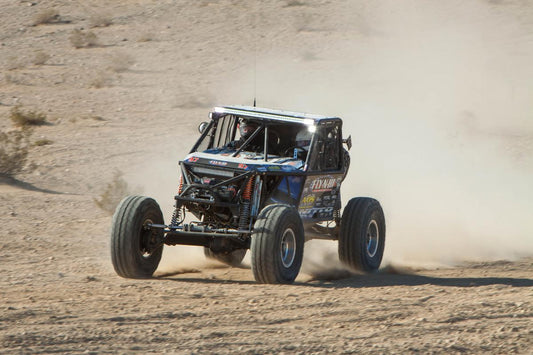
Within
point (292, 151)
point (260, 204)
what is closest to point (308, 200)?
point (292, 151)

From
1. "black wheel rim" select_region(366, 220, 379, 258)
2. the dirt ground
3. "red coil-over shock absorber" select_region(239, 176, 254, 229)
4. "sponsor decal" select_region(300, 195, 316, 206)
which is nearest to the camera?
the dirt ground

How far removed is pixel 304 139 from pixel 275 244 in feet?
6.12

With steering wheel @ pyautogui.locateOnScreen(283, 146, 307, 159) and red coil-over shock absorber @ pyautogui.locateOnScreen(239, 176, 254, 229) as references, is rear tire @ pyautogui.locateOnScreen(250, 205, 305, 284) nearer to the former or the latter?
red coil-over shock absorber @ pyautogui.locateOnScreen(239, 176, 254, 229)

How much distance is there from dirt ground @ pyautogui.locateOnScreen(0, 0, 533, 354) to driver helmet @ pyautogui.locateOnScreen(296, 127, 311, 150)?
1.59 m

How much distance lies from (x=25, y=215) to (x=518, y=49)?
847 inches

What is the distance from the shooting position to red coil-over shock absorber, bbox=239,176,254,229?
11711 mm

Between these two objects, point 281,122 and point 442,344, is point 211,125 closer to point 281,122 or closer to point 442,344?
point 281,122

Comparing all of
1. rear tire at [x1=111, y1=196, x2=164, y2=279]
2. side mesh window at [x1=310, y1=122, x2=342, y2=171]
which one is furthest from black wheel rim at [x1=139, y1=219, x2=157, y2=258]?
side mesh window at [x1=310, y1=122, x2=342, y2=171]

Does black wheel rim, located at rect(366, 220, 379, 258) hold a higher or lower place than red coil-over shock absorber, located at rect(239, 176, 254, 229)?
lower

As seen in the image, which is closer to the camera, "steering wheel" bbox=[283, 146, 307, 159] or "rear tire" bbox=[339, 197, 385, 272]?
"steering wheel" bbox=[283, 146, 307, 159]

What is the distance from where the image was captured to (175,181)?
19.7m

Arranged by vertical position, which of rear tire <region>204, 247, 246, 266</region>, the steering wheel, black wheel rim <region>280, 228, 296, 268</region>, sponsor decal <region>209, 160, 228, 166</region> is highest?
the steering wheel

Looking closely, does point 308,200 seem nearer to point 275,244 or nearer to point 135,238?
point 275,244

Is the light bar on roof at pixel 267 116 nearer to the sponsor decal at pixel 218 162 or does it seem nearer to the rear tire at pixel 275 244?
the sponsor decal at pixel 218 162
